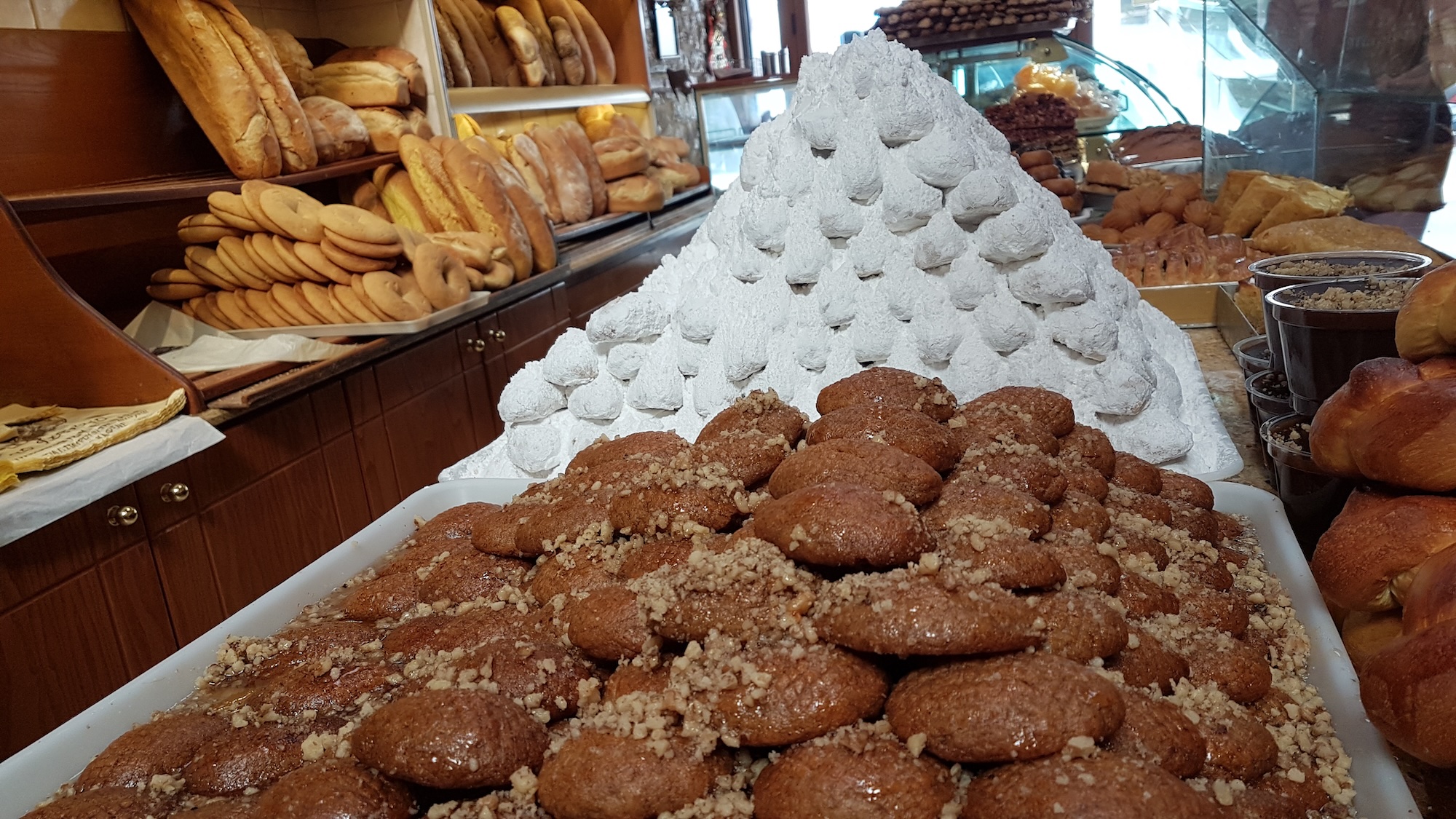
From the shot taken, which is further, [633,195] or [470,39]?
[633,195]

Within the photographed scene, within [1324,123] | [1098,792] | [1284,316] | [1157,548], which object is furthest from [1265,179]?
[1098,792]

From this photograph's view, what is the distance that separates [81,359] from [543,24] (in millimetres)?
3110

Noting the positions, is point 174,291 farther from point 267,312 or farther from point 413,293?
point 413,293

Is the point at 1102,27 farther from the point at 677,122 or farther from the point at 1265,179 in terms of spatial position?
the point at 1265,179

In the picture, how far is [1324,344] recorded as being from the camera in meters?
1.36

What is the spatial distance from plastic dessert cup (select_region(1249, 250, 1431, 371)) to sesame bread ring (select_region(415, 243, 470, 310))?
2.17 meters

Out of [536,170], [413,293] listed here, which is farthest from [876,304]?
[536,170]

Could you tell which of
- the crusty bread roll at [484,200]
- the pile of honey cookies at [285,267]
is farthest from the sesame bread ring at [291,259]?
the crusty bread roll at [484,200]

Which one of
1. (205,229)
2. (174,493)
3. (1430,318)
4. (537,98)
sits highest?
(537,98)

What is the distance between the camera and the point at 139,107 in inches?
111

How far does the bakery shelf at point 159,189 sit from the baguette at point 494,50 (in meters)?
1.18

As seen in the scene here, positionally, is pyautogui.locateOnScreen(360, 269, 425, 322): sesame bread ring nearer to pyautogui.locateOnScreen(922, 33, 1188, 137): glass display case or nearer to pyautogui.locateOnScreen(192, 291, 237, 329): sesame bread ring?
pyautogui.locateOnScreen(192, 291, 237, 329): sesame bread ring

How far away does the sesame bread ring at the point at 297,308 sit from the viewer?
2.70 m

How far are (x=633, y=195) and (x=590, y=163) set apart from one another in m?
0.26
